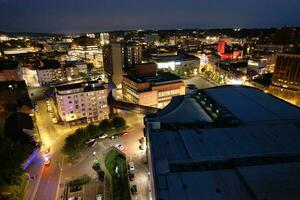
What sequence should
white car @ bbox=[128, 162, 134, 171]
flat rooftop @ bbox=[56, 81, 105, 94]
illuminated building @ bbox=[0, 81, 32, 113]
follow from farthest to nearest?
1. illuminated building @ bbox=[0, 81, 32, 113]
2. flat rooftop @ bbox=[56, 81, 105, 94]
3. white car @ bbox=[128, 162, 134, 171]

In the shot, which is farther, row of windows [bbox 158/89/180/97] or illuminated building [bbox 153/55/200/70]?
illuminated building [bbox 153/55/200/70]

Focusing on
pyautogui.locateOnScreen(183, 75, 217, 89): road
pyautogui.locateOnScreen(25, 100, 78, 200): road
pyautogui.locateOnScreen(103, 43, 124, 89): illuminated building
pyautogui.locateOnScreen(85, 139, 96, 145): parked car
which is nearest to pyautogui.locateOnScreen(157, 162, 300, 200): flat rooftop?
pyautogui.locateOnScreen(25, 100, 78, 200): road

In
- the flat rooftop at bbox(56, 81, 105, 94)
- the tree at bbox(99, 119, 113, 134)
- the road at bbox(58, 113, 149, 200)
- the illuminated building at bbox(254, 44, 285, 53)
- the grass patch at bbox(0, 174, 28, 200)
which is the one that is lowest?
the road at bbox(58, 113, 149, 200)

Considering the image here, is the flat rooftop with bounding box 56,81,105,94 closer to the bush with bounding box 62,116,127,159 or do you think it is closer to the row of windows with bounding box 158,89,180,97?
the bush with bounding box 62,116,127,159

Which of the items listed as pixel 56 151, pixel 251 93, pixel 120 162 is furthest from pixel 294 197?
pixel 56 151

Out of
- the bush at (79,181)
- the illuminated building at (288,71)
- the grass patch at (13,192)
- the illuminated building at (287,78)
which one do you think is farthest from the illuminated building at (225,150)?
the illuminated building at (288,71)

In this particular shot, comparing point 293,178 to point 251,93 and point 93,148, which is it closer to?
point 251,93

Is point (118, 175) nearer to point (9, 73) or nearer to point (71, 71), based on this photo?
point (9, 73)
